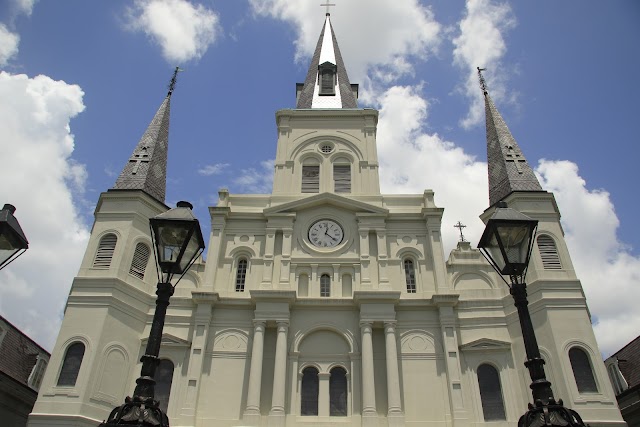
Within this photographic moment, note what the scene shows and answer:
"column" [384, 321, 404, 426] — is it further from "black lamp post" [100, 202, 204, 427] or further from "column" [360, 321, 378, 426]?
"black lamp post" [100, 202, 204, 427]

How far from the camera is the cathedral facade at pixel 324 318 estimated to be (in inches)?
802

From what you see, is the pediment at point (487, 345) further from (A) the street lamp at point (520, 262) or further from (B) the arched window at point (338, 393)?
(A) the street lamp at point (520, 262)

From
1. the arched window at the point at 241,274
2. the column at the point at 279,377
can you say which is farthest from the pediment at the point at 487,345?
the arched window at the point at 241,274

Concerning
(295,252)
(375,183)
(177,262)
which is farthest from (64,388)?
(375,183)

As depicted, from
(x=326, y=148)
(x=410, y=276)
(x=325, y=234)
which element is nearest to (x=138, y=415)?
(x=410, y=276)

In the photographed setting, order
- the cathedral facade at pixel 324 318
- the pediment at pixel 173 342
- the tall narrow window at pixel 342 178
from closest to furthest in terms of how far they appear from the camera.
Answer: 1. the cathedral facade at pixel 324 318
2. the pediment at pixel 173 342
3. the tall narrow window at pixel 342 178

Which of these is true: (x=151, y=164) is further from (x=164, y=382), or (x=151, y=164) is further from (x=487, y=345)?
(x=487, y=345)

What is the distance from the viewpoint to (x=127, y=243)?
23625mm

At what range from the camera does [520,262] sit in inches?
300

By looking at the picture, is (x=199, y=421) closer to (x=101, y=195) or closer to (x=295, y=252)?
(x=295, y=252)

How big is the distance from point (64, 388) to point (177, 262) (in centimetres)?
1590

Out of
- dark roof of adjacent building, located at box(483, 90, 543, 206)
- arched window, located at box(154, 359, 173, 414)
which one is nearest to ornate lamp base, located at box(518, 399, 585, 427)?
arched window, located at box(154, 359, 173, 414)

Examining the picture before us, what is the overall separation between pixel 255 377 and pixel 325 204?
9961 millimetres

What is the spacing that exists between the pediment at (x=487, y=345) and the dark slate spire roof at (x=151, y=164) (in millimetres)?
16949
